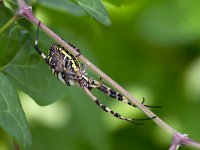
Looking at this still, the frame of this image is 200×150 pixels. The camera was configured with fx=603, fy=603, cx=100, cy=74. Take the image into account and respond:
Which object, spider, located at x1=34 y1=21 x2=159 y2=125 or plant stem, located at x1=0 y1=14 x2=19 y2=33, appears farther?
spider, located at x1=34 y1=21 x2=159 y2=125

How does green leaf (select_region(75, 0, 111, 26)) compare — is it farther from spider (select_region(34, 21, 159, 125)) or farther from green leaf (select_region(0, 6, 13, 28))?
green leaf (select_region(0, 6, 13, 28))

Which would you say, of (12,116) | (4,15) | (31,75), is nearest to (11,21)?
(4,15)

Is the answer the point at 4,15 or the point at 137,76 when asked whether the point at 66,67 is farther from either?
the point at 137,76

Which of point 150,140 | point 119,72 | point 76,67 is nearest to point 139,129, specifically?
point 150,140

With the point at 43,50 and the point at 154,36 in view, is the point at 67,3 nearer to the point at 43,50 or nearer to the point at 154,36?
the point at 43,50

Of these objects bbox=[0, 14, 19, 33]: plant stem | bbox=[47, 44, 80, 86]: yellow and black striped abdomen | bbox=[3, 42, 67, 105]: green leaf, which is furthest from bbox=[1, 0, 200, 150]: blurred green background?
bbox=[0, 14, 19, 33]: plant stem

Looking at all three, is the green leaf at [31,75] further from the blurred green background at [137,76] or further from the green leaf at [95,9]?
the blurred green background at [137,76]
